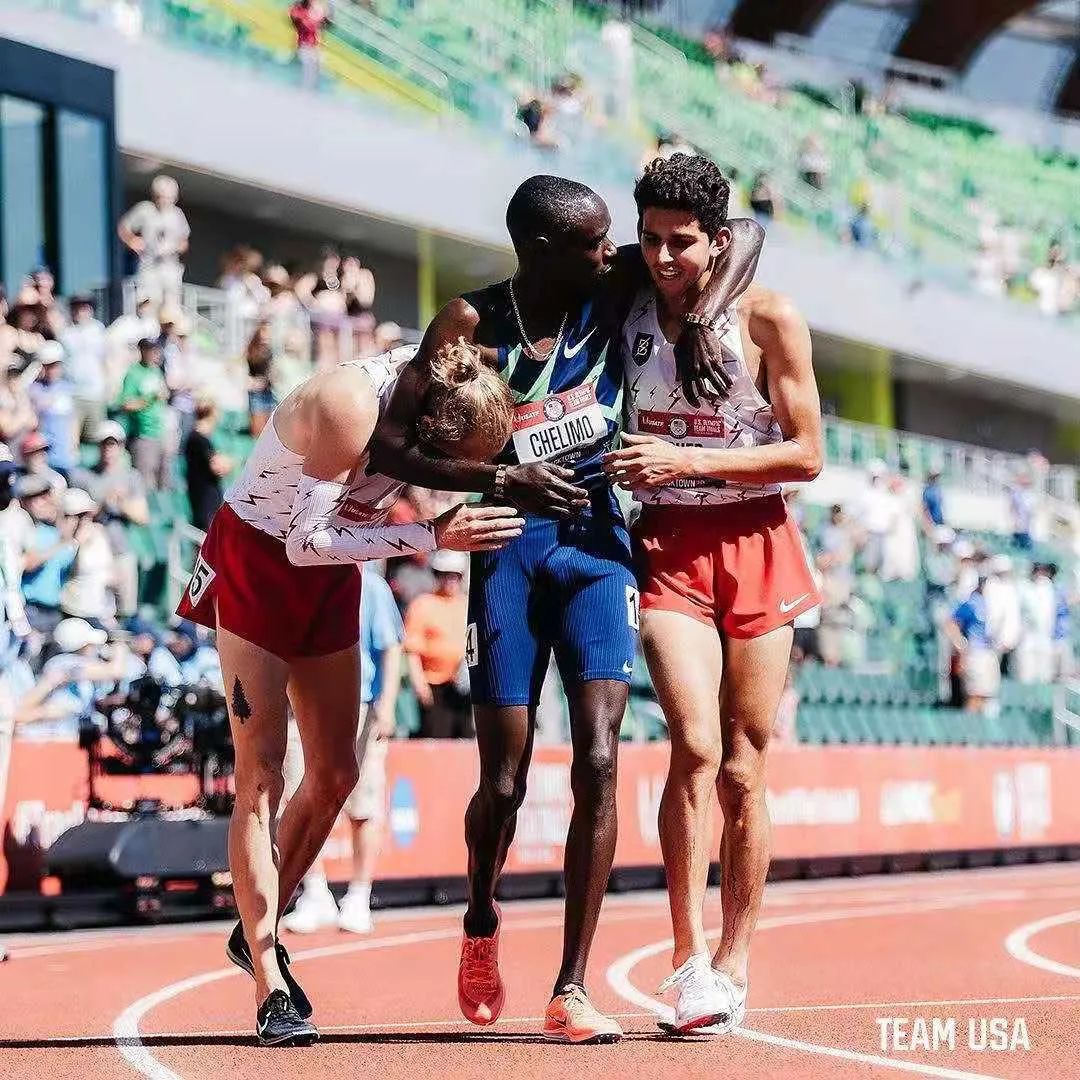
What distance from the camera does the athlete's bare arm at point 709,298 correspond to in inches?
249

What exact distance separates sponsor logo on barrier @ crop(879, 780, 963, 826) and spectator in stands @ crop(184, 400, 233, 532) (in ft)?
20.4

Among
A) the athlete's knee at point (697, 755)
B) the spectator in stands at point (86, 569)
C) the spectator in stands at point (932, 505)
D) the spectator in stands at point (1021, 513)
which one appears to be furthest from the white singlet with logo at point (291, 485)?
the spectator in stands at point (1021, 513)

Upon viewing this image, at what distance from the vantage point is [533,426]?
249 inches

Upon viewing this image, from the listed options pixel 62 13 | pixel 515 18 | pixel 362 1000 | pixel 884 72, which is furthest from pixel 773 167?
pixel 362 1000

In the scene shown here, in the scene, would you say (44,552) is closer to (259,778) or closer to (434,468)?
(259,778)

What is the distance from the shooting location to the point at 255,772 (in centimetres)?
644

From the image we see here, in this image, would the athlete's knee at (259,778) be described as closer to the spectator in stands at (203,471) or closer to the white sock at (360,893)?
the white sock at (360,893)

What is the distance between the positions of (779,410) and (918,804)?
40.7ft

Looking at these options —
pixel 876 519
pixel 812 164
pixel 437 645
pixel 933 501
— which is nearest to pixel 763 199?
pixel 812 164

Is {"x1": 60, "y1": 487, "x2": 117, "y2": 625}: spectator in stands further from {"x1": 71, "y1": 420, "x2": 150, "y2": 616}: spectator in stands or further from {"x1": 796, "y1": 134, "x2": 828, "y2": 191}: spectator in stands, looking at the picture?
{"x1": 796, "y1": 134, "x2": 828, "y2": 191}: spectator in stands

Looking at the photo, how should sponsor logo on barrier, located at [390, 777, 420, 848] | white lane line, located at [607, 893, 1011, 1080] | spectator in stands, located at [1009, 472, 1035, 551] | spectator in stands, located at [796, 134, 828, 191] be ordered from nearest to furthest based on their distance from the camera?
white lane line, located at [607, 893, 1011, 1080] → sponsor logo on barrier, located at [390, 777, 420, 848] → spectator in stands, located at [1009, 472, 1035, 551] → spectator in stands, located at [796, 134, 828, 191]

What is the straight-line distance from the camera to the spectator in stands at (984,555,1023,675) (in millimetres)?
22422

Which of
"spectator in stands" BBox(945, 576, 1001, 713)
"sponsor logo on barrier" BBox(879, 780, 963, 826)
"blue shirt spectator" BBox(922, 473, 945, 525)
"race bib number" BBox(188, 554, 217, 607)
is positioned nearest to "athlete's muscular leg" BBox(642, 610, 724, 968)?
"race bib number" BBox(188, 554, 217, 607)

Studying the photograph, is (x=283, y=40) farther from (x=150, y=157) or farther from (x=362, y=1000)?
(x=362, y=1000)
